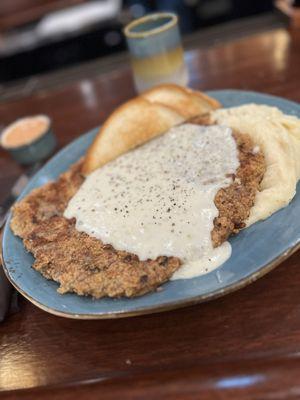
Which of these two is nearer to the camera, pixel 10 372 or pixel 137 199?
pixel 10 372

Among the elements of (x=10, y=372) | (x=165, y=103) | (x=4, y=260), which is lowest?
(x=10, y=372)

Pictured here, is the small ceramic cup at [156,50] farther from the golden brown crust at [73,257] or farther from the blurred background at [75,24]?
the blurred background at [75,24]

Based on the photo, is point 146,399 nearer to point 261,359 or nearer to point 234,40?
point 261,359

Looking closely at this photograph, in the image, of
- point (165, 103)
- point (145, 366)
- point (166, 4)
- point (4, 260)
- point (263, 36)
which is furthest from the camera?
point (166, 4)

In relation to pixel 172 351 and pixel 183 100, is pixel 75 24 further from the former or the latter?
pixel 172 351

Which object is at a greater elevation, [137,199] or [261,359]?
[137,199]

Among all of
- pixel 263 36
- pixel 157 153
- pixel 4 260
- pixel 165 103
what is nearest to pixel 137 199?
pixel 157 153
